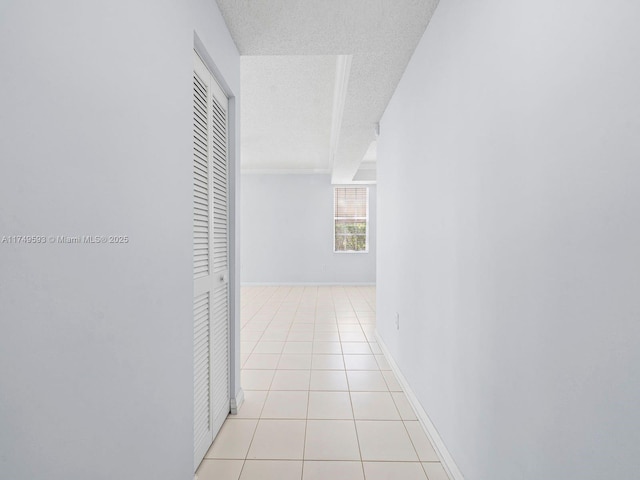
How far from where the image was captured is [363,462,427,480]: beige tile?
1716 mm

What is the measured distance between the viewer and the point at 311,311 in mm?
5566

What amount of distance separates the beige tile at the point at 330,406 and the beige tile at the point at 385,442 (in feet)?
0.49

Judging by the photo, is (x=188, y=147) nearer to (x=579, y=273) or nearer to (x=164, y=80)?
(x=164, y=80)

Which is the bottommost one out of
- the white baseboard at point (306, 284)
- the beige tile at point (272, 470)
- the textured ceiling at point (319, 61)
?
the beige tile at point (272, 470)

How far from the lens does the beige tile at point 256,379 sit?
9.09ft

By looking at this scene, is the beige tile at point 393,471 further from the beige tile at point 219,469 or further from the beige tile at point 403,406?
the beige tile at point 219,469

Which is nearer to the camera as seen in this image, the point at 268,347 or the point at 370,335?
the point at 268,347

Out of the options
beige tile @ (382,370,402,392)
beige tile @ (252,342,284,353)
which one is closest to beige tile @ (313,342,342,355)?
beige tile @ (252,342,284,353)

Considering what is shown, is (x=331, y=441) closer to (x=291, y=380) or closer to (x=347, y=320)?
(x=291, y=380)

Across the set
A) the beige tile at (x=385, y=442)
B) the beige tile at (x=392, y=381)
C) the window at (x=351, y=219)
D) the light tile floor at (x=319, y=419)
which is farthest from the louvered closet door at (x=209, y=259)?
the window at (x=351, y=219)

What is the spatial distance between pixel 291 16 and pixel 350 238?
6.63 metres

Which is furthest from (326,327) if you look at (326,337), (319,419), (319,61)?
(319,61)

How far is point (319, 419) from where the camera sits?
2260 millimetres

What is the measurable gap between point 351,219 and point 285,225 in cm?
166
